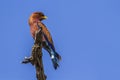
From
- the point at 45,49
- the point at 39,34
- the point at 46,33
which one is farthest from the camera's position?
the point at 46,33

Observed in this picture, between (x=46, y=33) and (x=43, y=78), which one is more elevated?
(x=46, y=33)

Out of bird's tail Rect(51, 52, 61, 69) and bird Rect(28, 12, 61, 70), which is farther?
bird Rect(28, 12, 61, 70)

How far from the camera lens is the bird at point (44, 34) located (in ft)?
28.1

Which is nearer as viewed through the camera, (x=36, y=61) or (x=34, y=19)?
(x=36, y=61)

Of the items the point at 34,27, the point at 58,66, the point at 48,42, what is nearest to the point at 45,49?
the point at 48,42

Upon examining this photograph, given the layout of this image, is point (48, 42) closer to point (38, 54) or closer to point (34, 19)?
point (34, 19)

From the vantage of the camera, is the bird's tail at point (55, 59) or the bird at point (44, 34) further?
the bird at point (44, 34)

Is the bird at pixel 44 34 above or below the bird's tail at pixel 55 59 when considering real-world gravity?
above

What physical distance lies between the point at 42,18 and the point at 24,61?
5.98 metres

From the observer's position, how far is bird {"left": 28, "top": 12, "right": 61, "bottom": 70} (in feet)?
28.1

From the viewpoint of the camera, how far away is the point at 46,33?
10.8m

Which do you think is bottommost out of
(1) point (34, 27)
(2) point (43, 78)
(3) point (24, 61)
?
(2) point (43, 78)

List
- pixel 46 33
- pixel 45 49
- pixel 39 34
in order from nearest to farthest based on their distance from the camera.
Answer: pixel 39 34
pixel 45 49
pixel 46 33

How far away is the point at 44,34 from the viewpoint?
418 inches
